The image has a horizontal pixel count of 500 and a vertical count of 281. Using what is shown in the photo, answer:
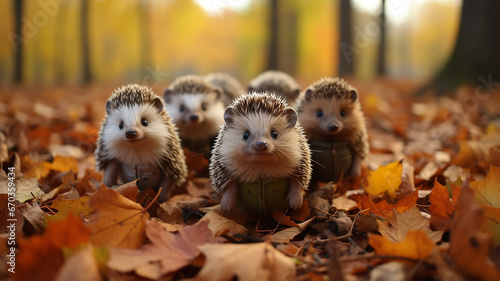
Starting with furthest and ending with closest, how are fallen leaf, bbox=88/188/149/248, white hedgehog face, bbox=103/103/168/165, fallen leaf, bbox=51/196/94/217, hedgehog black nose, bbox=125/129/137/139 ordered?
white hedgehog face, bbox=103/103/168/165 → hedgehog black nose, bbox=125/129/137/139 → fallen leaf, bbox=51/196/94/217 → fallen leaf, bbox=88/188/149/248

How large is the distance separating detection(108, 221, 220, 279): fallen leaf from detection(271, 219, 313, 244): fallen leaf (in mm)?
447

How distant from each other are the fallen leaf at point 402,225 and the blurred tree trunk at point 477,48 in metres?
6.85

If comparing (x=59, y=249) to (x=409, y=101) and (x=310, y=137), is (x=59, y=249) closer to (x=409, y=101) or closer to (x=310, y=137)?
(x=310, y=137)

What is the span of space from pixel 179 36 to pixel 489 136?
32.0 metres

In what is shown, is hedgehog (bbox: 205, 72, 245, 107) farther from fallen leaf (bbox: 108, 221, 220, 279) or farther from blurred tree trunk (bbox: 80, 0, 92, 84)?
blurred tree trunk (bbox: 80, 0, 92, 84)

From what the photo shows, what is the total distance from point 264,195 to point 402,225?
911 millimetres

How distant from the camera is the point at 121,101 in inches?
114

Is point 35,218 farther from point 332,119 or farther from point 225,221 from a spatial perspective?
point 332,119

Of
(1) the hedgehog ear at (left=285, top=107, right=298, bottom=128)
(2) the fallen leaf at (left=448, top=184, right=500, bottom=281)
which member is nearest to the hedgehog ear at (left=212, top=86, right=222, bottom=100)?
(1) the hedgehog ear at (left=285, top=107, right=298, bottom=128)

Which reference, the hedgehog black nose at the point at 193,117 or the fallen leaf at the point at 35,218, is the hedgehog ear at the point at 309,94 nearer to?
the hedgehog black nose at the point at 193,117

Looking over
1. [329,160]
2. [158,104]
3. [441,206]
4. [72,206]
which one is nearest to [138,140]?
[158,104]

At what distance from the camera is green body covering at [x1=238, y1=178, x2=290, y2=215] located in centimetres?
257

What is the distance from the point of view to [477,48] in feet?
25.8

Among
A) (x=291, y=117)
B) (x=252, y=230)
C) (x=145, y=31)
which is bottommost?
(x=252, y=230)
